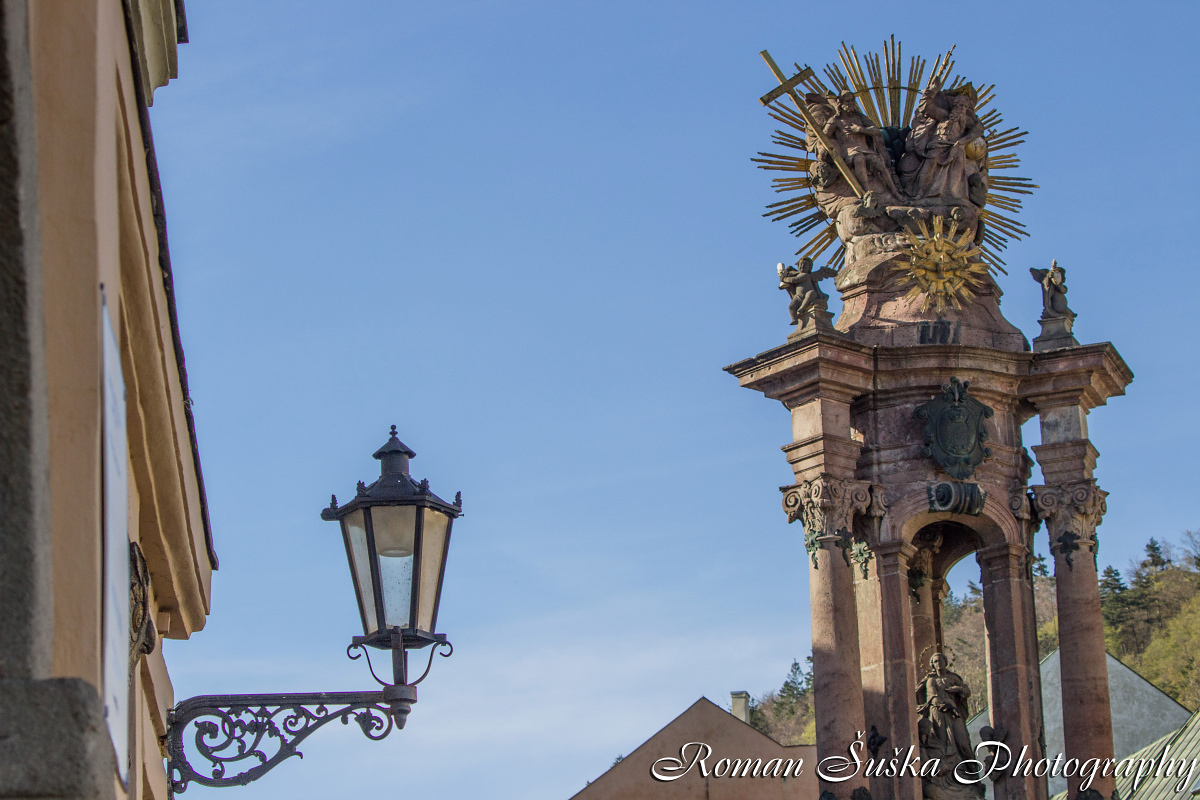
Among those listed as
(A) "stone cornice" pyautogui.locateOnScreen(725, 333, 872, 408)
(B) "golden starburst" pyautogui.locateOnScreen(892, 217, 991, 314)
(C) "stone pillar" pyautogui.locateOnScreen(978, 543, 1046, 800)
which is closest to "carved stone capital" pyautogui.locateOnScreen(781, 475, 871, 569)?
(A) "stone cornice" pyautogui.locateOnScreen(725, 333, 872, 408)

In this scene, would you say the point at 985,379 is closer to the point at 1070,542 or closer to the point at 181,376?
the point at 1070,542

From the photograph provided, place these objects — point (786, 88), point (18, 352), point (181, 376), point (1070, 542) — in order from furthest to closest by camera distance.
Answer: point (786, 88) → point (1070, 542) → point (181, 376) → point (18, 352)

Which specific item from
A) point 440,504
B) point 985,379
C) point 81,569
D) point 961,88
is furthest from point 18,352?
point 961,88

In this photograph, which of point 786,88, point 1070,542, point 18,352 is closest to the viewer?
point 18,352

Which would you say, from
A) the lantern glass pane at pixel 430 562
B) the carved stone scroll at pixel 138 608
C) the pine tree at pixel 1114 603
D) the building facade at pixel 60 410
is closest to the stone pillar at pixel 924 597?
the lantern glass pane at pixel 430 562

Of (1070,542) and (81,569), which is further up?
(1070,542)

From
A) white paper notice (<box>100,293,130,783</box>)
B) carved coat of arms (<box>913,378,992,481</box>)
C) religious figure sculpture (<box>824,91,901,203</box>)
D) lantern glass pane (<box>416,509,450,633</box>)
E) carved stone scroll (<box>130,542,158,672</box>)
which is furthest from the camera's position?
religious figure sculpture (<box>824,91,901,203</box>)

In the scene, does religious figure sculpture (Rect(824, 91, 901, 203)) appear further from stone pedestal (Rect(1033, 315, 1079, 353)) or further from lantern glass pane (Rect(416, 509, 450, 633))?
lantern glass pane (Rect(416, 509, 450, 633))

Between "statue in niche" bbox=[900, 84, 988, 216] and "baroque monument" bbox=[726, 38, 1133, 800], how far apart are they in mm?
20

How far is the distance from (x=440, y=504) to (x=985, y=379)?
1172 cm

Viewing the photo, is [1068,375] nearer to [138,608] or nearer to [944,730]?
[944,730]

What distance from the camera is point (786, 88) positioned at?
798 inches

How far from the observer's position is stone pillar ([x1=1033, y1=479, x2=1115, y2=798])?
1808 cm

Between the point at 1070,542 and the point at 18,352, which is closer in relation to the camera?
the point at 18,352
